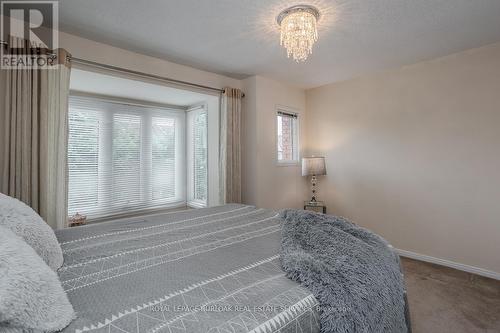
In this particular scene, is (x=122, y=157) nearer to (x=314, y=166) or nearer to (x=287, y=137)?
(x=287, y=137)

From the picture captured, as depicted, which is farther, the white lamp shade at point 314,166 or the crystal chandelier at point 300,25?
the white lamp shade at point 314,166

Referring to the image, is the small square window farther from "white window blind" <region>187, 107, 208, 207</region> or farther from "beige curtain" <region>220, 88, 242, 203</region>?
"white window blind" <region>187, 107, 208, 207</region>

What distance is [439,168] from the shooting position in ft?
9.73

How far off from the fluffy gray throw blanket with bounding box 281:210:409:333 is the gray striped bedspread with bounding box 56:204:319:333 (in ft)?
0.22

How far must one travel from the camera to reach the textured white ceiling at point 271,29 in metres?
1.97

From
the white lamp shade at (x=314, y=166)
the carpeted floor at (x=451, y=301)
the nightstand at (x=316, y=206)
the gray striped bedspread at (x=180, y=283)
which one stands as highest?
the white lamp shade at (x=314, y=166)

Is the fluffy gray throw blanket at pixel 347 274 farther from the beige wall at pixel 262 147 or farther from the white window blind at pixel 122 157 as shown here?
the white window blind at pixel 122 157

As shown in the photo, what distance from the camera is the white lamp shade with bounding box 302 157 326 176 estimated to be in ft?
12.2

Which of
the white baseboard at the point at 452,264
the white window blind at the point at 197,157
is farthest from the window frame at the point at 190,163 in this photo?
the white baseboard at the point at 452,264

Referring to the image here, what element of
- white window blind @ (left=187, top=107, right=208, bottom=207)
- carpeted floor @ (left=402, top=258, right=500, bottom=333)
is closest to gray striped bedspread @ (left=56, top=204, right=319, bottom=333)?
carpeted floor @ (left=402, top=258, right=500, bottom=333)

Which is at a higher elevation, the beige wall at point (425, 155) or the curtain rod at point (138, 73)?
the curtain rod at point (138, 73)

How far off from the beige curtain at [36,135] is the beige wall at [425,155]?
3474mm

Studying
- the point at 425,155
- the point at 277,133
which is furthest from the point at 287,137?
the point at 425,155

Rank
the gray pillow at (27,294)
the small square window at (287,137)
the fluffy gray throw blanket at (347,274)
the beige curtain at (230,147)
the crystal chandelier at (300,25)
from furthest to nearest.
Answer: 1. the small square window at (287,137)
2. the beige curtain at (230,147)
3. the crystal chandelier at (300,25)
4. the fluffy gray throw blanket at (347,274)
5. the gray pillow at (27,294)
